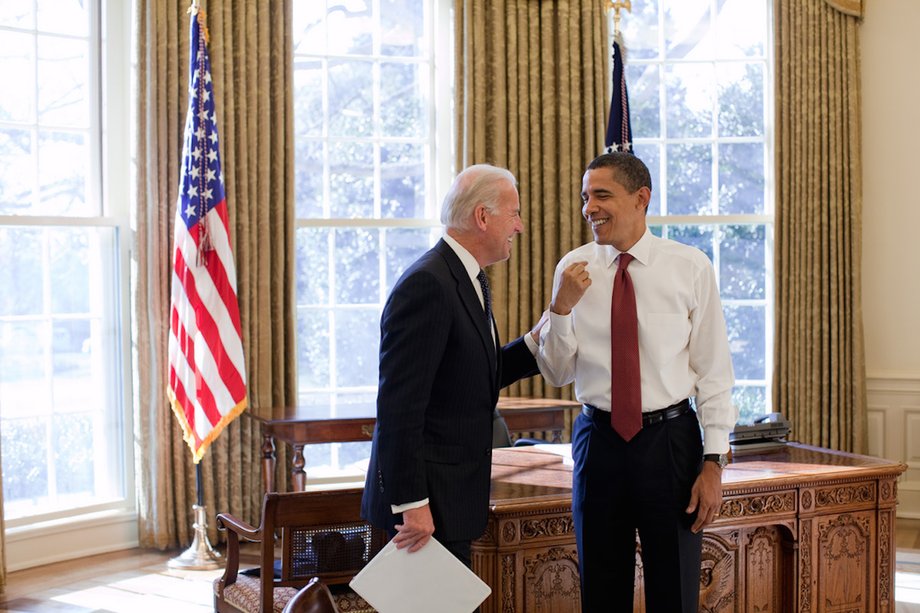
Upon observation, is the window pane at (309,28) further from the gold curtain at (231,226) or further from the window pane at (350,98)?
the gold curtain at (231,226)

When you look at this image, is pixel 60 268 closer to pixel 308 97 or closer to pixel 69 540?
pixel 69 540

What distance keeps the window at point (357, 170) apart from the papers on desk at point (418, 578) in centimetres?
367

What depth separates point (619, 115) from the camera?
5.93m

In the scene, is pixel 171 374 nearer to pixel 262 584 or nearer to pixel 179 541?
pixel 179 541

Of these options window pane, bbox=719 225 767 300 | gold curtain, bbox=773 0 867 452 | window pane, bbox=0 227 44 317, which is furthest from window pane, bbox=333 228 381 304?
gold curtain, bbox=773 0 867 452

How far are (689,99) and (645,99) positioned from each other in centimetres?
28

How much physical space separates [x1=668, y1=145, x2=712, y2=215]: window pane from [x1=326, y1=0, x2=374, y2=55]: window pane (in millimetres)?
2057

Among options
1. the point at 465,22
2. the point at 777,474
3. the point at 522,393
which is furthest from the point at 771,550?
the point at 465,22

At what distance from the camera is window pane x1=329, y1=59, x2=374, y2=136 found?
615 centimetres

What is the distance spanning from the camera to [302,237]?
612cm

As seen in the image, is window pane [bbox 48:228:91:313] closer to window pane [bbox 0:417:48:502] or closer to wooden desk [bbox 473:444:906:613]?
window pane [bbox 0:417:48:502]

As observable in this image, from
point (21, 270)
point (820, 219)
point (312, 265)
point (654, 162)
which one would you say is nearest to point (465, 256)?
point (21, 270)

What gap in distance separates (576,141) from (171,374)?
279 centimetres

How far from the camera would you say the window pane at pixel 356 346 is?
20.3 feet
